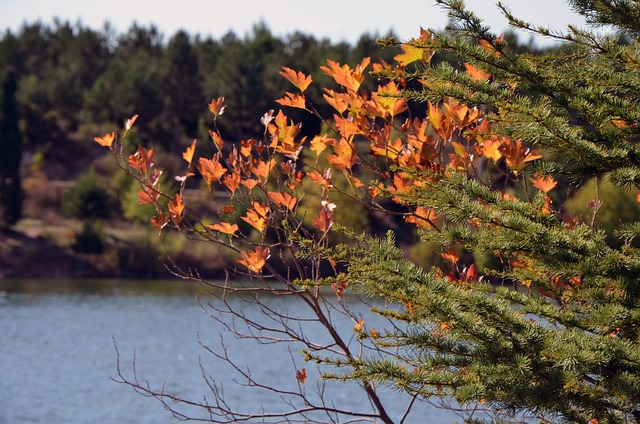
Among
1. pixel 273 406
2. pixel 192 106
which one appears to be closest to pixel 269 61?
pixel 192 106

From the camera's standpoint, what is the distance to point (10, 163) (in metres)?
44.5

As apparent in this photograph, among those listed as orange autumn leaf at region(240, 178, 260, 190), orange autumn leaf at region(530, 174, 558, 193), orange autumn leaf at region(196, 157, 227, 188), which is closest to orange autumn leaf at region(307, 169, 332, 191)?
orange autumn leaf at region(240, 178, 260, 190)

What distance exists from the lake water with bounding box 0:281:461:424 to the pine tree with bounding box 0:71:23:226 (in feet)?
23.3

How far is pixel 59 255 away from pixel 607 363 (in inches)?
1662

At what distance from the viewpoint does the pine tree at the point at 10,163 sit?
44281 mm

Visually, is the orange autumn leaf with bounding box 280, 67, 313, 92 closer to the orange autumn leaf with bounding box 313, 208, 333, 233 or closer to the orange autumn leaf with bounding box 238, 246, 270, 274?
the orange autumn leaf with bounding box 313, 208, 333, 233

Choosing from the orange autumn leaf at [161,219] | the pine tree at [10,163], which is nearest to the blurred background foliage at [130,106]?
the pine tree at [10,163]

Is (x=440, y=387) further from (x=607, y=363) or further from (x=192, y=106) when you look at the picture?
(x=192, y=106)

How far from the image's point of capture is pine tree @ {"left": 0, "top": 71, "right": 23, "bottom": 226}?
44281 mm

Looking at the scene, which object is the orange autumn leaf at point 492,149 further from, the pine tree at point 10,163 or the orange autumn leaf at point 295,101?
the pine tree at point 10,163

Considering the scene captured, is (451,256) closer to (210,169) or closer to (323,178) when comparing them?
(323,178)

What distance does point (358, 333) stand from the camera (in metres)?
3.73

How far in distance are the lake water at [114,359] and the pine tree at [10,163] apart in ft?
23.3

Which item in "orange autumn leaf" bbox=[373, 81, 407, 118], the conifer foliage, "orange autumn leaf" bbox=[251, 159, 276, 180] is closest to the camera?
the conifer foliage
